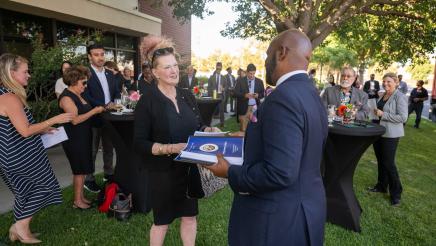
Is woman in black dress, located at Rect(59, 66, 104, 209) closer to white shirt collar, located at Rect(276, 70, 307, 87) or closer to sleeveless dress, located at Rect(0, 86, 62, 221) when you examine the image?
sleeveless dress, located at Rect(0, 86, 62, 221)

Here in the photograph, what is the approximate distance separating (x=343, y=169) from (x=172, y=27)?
494 inches

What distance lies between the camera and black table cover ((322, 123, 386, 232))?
3.62 m

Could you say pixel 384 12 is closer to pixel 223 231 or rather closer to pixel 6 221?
pixel 223 231

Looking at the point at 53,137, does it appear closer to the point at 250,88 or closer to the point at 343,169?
the point at 343,169

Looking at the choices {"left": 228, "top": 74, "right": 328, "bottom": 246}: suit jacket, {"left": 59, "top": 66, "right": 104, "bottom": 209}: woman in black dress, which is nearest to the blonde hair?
{"left": 59, "top": 66, "right": 104, "bottom": 209}: woman in black dress

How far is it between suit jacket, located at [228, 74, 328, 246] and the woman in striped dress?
96.7 inches

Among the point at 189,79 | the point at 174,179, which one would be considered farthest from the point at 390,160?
the point at 189,79

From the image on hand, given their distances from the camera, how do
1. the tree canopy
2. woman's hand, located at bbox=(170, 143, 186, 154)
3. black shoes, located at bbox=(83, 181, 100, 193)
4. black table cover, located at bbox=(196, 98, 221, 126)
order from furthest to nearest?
the tree canopy
black table cover, located at bbox=(196, 98, 221, 126)
black shoes, located at bbox=(83, 181, 100, 193)
woman's hand, located at bbox=(170, 143, 186, 154)

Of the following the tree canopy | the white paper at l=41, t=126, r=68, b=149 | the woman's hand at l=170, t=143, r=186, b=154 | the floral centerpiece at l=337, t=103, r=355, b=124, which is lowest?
the white paper at l=41, t=126, r=68, b=149

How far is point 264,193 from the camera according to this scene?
5.21ft

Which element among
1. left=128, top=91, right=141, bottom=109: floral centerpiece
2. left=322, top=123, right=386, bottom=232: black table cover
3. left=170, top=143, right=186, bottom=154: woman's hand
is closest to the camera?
left=170, top=143, right=186, bottom=154: woman's hand

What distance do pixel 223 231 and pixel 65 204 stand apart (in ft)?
7.53

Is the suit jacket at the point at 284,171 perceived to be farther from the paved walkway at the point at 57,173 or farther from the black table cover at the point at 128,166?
the paved walkway at the point at 57,173

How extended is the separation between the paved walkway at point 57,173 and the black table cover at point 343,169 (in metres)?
4.11
